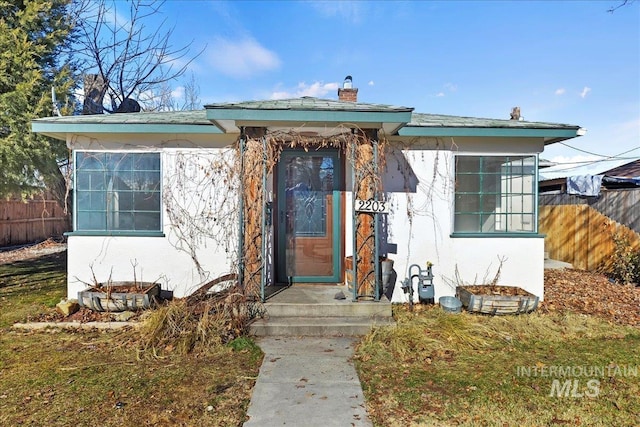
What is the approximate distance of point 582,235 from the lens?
9.78 m

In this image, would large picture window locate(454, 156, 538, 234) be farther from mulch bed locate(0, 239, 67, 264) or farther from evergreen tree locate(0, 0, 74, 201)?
mulch bed locate(0, 239, 67, 264)

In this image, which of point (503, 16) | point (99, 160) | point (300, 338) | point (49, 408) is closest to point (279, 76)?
point (503, 16)

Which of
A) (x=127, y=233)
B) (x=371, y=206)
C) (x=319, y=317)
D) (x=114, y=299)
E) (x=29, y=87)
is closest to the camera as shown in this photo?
(x=319, y=317)

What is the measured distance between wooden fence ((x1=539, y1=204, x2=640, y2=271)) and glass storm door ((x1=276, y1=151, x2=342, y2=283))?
687 cm

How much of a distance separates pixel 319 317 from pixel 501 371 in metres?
2.25

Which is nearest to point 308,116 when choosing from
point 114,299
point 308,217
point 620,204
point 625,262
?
point 308,217

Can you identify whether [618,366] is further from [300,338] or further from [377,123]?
[377,123]

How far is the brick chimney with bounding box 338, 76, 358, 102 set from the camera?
757 cm

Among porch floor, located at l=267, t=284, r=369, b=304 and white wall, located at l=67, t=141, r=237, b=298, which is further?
white wall, located at l=67, t=141, r=237, b=298

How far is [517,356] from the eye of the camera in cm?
417

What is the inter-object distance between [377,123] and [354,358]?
3.05 m

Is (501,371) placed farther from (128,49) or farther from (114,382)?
(128,49)

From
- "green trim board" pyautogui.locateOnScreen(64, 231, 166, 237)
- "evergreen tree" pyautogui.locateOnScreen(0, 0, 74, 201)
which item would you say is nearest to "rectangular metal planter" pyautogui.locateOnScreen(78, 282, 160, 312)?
"green trim board" pyautogui.locateOnScreen(64, 231, 166, 237)

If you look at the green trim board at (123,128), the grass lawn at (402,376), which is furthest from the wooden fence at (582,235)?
the green trim board at (123,128)
